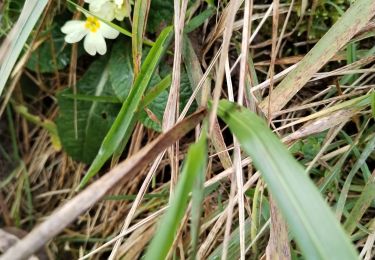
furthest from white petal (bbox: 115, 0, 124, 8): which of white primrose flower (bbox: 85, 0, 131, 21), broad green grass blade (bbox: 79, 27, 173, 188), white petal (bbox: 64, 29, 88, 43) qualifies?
broad green grass blade (bbox: 79, 27, 173, 188)

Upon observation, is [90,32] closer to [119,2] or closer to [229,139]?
[119,2]

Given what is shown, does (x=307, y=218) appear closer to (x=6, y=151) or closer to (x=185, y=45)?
(x=185, y=45)

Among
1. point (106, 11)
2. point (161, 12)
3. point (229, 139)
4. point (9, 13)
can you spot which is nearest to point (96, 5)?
point (106, 11)

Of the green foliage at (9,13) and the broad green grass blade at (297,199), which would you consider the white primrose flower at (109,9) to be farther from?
the broad green grass blade at (297,199)

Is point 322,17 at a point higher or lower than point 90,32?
higher

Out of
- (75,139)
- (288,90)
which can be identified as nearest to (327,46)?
(288,90)

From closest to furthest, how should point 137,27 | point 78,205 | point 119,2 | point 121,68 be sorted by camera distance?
point 78,205, point 137,27, point 119,2, point 121,68

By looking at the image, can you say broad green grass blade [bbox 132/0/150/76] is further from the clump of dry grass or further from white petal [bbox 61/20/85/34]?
white petal [bbox 61/20/85/34]
